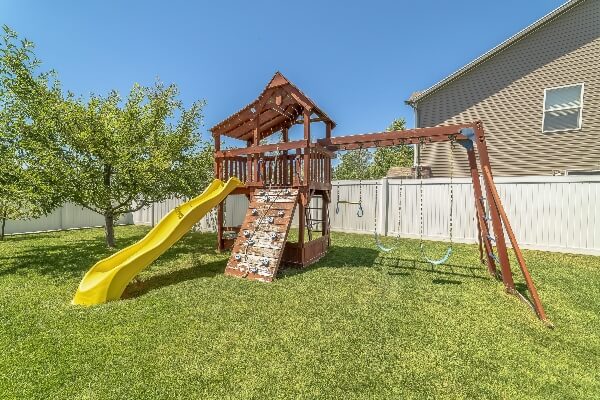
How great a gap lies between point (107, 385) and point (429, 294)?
16.8 ft

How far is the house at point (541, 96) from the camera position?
1054 cm

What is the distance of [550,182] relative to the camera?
29.8 feet

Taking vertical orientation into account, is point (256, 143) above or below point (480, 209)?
above

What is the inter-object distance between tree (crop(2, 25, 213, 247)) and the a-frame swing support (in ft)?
18.1

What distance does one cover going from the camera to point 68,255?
30.8 ft

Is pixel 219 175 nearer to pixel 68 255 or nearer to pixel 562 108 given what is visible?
pixel 68 255

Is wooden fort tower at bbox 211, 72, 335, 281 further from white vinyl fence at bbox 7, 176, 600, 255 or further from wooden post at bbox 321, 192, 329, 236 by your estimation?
white vinyl fence at bbox 7, 176, 600, 255

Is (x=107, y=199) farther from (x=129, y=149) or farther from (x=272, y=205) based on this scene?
(x=272, y=205)

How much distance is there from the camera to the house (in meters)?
10.5

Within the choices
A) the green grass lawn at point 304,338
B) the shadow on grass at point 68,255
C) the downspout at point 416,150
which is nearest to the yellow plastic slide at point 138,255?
the green grass lawn at point 304,338

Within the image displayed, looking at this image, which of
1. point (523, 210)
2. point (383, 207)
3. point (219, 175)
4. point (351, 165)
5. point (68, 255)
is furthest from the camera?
point (351, 165)

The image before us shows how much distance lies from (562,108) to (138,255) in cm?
1417

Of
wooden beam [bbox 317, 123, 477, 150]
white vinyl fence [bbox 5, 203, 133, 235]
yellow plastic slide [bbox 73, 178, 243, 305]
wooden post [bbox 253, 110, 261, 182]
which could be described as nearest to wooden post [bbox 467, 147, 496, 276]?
wooden beam [bbox 317, 123, 477, 150]

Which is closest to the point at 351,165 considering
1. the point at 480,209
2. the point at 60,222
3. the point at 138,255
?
the point at 60,222
